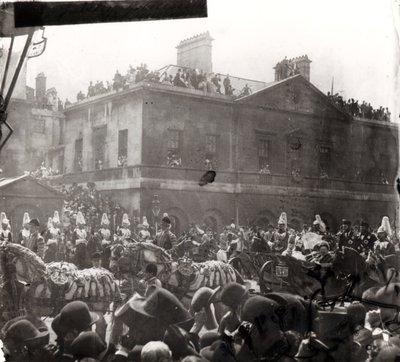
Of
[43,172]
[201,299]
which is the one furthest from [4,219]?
[201,299]

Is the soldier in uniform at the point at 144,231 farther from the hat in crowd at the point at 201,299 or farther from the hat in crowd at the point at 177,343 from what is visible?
the hat in crowd at the point at 177,343

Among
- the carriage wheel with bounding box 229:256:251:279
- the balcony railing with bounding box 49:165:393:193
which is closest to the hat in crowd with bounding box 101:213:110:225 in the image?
the balcony railing with bounding box 49:165:393:193

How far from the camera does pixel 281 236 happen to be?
25.8ft

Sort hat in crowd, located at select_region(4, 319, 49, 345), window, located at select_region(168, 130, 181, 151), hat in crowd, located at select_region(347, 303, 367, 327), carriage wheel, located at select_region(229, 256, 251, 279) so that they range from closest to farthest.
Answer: hat in crowd, located at select_region(4, 319, 49, 345) → window, located at select_region(168, 130, 181, 151) → hat in crowd, located at select_region(347, 303, 367, 327) → carriage wheel, located at select_region(229, 256, 251, 279)

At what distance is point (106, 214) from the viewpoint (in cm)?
715

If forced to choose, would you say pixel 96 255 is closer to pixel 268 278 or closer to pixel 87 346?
pixel 87 346

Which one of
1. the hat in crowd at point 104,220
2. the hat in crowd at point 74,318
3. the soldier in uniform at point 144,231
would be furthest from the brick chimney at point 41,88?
the hat in crowd at point 74,318

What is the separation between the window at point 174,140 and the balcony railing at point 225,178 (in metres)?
0.30

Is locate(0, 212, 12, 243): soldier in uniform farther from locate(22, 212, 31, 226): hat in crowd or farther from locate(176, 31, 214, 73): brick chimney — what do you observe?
locate(176, 31, 214, 73): brick chimney

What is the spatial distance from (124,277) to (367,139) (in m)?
4.19

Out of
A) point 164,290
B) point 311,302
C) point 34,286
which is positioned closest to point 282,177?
point 311,302

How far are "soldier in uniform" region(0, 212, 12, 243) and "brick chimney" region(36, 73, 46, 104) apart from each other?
1561 mm

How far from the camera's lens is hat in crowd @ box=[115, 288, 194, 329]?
6.50 m

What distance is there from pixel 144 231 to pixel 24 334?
1.92 metres
